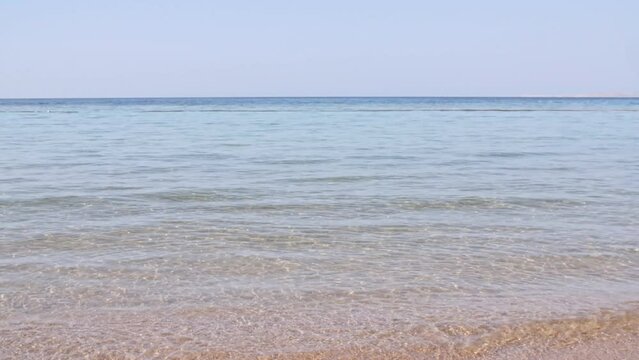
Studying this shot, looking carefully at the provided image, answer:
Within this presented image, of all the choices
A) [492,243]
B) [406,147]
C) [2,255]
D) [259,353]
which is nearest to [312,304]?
[259,353]

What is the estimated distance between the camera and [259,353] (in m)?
5.09

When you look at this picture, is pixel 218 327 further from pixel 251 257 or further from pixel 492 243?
pixel 492 243

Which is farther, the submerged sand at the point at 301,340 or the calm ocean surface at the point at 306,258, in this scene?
the calm ocean surface at the point at 306,258

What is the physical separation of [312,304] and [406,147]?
612 inches

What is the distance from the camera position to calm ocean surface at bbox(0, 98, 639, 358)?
5504 mm

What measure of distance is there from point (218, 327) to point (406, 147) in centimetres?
1625

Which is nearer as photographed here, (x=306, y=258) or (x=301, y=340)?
(x=301, y=340)

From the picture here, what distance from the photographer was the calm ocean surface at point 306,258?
5504mm

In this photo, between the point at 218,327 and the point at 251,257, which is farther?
the point at 251,257

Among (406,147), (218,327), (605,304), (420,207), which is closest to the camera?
(218,327)

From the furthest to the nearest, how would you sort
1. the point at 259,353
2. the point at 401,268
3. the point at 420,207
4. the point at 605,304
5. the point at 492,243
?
the point at 420,207, the point at 492,243, the point at 401,268, the point at 605,304, the point at 259,353

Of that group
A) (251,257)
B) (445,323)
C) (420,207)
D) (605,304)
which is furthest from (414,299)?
(420,207)

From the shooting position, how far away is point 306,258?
25.2 feet

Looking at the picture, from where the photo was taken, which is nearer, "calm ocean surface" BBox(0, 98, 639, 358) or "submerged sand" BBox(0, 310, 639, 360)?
"submerged sand" BBox(0, 310, 639, 360)
